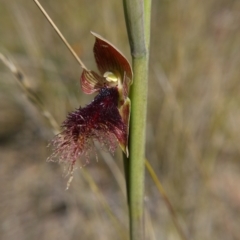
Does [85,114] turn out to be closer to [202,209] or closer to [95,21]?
[202,209]

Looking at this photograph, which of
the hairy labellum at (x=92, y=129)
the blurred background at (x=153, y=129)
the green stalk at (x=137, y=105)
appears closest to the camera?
the green stalk at (x=137, y=105)

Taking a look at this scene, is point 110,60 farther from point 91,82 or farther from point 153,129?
point 153,129

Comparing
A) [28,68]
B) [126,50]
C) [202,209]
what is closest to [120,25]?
[126,50]

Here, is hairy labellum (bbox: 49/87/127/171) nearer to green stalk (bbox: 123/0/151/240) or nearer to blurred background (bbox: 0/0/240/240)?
green stalk (bbox: 123/0/151/240)

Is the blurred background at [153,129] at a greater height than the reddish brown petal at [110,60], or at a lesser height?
lesser

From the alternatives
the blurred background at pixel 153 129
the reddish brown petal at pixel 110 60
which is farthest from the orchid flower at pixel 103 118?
the blurred background at pixel 153 129

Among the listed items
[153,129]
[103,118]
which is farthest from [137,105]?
[153,129]

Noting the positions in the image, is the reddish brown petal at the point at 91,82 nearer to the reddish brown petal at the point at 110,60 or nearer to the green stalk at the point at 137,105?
the reddish brown petal at the point at 110,60
